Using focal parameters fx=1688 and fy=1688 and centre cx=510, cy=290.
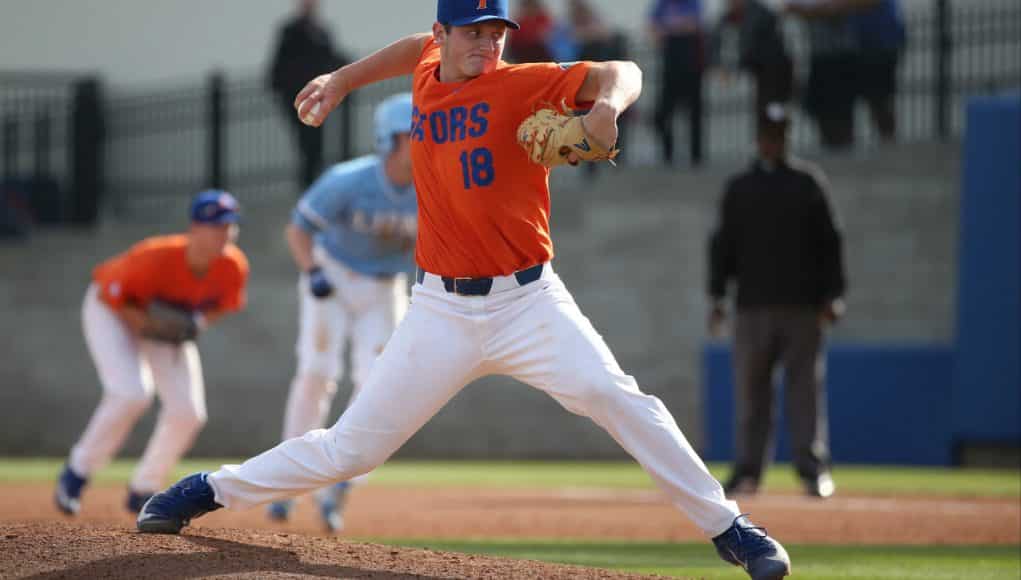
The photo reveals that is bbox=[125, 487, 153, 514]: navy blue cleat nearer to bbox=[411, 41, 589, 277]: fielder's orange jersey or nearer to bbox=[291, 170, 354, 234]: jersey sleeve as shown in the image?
bbox=[291, 170, 354, 234]: jersey sleeve

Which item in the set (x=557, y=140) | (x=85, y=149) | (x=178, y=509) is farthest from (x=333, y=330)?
(x=85, y=149)

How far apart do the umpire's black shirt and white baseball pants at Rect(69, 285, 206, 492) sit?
3.88 meters

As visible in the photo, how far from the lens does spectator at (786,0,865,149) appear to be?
1766 centimetres

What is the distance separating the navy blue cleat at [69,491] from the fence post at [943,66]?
10.6 m

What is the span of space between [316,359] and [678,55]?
31.1ft

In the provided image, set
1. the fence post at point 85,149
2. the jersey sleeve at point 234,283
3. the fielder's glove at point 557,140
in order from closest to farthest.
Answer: the fielder's glove at point 557,140, the jersey sleeve at point 234,283, the fence post at point 85,149

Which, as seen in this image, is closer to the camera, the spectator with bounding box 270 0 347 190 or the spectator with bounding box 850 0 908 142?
the spectator with bounding box 850 0 908 142

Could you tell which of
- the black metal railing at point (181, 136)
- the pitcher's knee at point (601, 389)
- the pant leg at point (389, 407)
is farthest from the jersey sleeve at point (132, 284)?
the black metal railing at point (181, 136)

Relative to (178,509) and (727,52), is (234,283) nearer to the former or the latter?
(178,509)

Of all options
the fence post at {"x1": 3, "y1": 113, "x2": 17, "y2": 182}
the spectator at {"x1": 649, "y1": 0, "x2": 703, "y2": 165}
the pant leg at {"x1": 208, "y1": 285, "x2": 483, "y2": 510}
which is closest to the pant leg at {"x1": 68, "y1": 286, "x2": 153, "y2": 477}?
the pant leg at {"x1": 208, "y1": 285, "x2": 483, "y2": 510}

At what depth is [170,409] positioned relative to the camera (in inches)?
419

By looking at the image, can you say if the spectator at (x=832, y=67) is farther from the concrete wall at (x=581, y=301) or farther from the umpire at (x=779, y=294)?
the umpire at (x=779, y=294)

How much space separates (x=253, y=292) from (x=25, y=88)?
4.15m

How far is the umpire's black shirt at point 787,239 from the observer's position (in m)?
11.5
